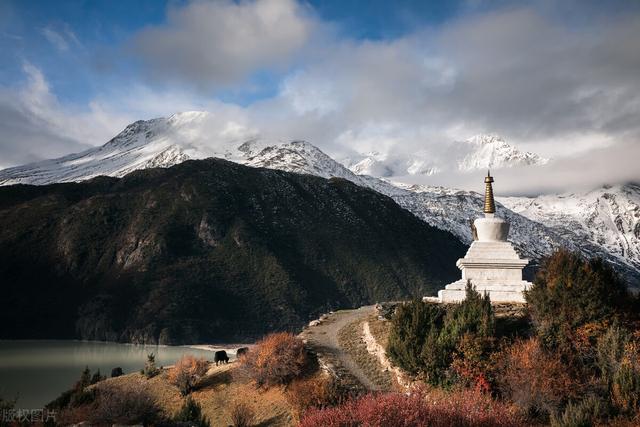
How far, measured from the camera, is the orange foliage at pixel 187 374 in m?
29.8

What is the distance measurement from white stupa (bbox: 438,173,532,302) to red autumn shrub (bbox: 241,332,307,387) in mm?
8234

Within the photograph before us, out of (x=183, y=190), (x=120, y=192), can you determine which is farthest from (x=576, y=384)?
(x=120, y=192)

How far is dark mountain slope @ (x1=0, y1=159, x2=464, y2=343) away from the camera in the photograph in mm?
119938

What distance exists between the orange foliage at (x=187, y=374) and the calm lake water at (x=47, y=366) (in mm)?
7624

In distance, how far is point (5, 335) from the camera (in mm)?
114688

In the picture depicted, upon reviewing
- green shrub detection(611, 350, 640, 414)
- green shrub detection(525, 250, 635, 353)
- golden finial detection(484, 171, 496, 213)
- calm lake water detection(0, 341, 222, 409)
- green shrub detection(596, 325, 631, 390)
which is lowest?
calm lake water detection(0, 341, 222, 409)

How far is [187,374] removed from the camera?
3012 centimetres

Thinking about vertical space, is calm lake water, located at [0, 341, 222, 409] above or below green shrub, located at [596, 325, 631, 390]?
below

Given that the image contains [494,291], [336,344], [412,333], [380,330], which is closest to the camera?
[412,333]

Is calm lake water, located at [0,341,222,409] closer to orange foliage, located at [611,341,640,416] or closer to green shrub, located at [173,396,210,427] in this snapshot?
green shrub, located at [173,396,210,427]

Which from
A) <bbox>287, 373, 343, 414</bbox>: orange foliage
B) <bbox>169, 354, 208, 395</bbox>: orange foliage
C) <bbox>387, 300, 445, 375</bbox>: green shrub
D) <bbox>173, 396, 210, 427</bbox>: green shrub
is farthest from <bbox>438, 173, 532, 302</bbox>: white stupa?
<bbox>173, 396, 210, 427</bbox>: green shrub

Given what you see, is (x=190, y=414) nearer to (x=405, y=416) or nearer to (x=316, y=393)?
(x=316, y=393)

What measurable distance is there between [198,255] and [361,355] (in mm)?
112075

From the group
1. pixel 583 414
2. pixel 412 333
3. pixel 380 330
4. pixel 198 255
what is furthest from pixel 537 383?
pixel 198 255
